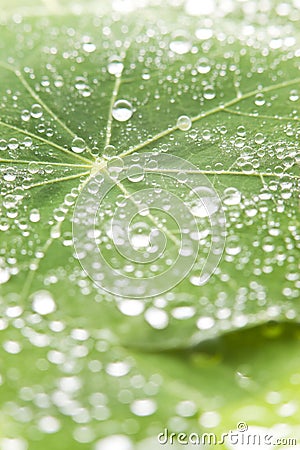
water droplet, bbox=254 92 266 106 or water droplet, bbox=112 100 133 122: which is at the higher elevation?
water droplet, bbox=254 92 266 106

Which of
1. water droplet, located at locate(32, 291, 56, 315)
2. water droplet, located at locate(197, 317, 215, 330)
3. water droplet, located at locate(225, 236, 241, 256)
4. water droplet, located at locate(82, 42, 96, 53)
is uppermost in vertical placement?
water droplet, located at locate(82, 42, 96, 53)

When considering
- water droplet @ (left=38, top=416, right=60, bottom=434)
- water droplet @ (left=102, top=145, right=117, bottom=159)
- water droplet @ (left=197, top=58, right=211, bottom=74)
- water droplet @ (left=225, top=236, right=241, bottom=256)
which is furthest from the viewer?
water droplet @ (left=197, top=58, right=211, bottom=74)

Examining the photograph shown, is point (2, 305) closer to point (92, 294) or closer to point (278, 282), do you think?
point (92, 294)

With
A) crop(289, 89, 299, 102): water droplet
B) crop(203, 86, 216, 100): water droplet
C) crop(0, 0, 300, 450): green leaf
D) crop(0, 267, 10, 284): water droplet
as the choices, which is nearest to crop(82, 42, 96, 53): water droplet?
crop(0, 0, 300, 450): green leaf

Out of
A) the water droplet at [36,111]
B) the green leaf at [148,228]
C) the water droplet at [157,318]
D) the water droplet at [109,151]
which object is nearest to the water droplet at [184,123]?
the green leaf at [148,228]

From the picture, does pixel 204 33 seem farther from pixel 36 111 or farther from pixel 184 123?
pixel 36 111

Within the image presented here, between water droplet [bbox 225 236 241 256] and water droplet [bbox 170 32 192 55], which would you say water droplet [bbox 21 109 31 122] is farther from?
water droplet [bbox 225 236 241 256]

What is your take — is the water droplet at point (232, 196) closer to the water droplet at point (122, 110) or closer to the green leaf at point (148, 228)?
the green leaf at point (148, 228)
